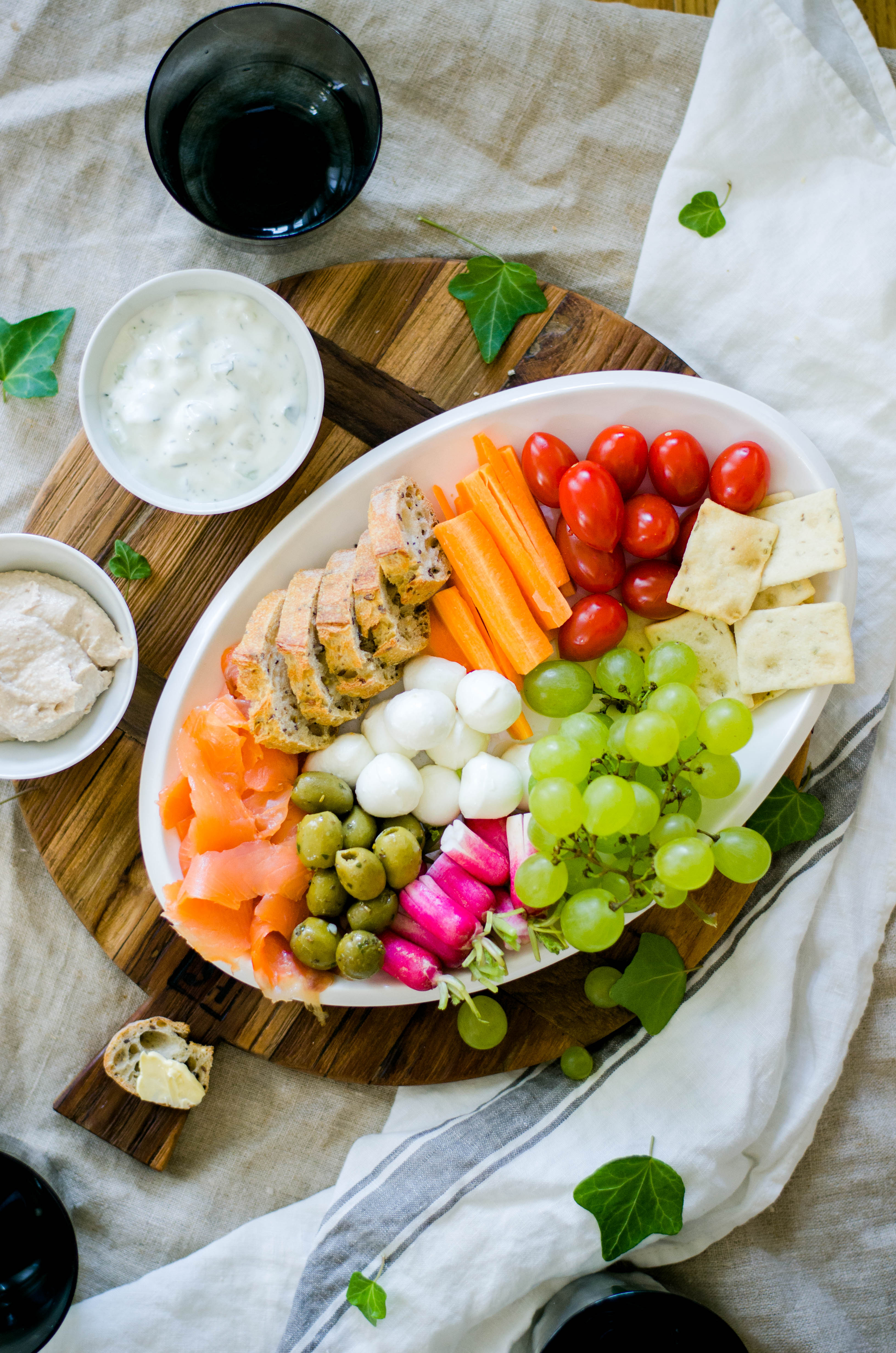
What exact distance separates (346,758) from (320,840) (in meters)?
0.14

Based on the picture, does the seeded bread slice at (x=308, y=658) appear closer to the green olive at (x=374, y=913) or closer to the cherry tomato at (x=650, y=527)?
the green olive at (x=374, y=913)

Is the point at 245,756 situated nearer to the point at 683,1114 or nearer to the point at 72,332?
the point at 72,332

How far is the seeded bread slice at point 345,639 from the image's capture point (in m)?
1.36

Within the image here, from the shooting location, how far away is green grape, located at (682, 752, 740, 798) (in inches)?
53.6

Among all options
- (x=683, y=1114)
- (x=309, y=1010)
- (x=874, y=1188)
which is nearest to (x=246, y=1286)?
(x=309, y=1010)

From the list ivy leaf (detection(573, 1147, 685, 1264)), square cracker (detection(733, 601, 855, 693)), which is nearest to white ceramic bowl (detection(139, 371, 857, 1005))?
square cracker (detection(733, 601, 855, 693))

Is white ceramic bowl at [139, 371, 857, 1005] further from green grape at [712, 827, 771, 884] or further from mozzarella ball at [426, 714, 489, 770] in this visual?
mozzarella ball at [426, 714, 489, 770]

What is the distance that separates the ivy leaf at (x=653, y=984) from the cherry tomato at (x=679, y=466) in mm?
744

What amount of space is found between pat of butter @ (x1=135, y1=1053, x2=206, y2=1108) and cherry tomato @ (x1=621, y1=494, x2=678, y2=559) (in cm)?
113

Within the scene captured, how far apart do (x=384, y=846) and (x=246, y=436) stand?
0.65 m

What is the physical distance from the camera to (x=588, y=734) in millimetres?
1365

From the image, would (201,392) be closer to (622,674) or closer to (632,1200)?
(622,674)

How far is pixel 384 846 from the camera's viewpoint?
1381 mm

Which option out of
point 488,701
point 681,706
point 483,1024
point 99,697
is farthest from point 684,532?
point 99,697
